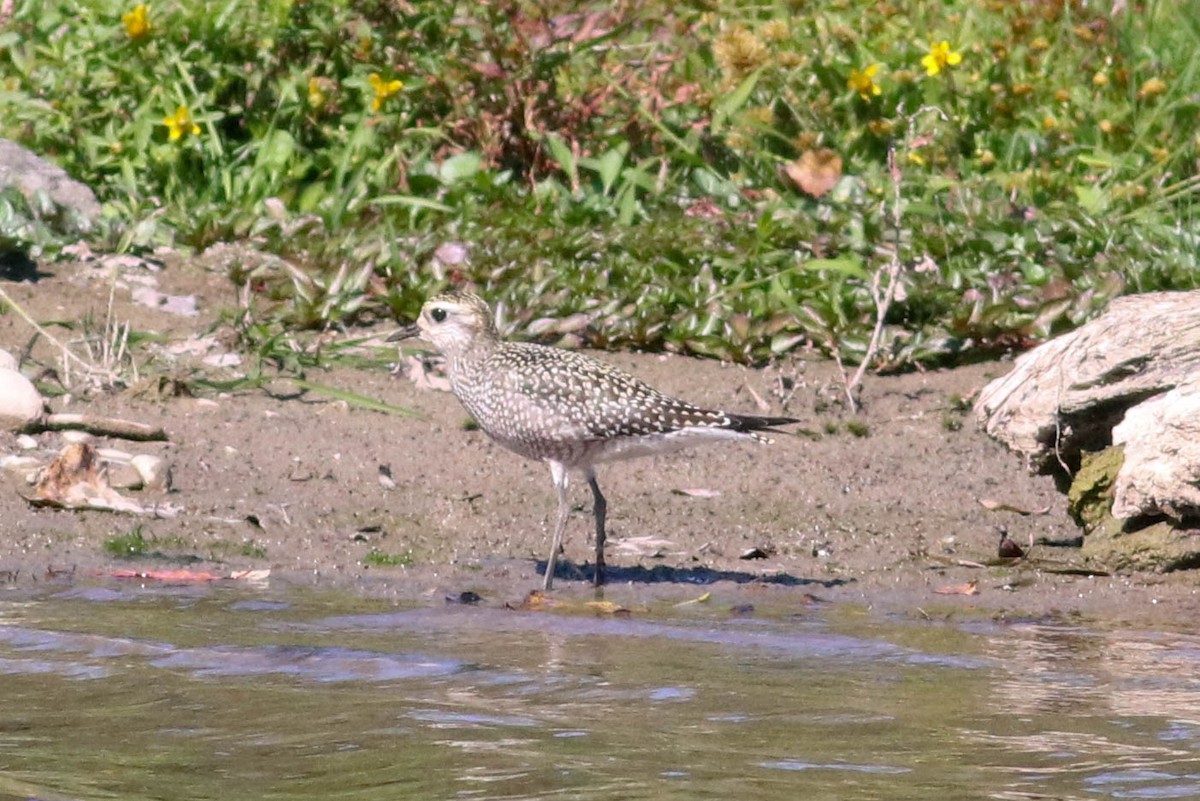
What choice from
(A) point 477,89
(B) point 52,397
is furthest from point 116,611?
(A) point 477,89

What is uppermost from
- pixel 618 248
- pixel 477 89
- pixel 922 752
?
pixel 477 89

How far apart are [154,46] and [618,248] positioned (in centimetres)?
278

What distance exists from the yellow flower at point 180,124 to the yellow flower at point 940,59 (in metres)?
4.00

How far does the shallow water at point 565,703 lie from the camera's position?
4562 mm

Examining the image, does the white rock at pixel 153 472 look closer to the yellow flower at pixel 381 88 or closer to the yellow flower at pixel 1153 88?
the yellow flower at pixel 381 88

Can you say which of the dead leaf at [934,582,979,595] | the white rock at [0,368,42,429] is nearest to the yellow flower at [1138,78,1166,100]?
the dead leaf at [934,582,979,595]

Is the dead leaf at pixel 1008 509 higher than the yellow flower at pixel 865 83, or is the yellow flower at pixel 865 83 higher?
the yellow flower at pixel 865 83

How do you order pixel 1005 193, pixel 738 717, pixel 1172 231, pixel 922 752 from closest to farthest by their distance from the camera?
1. pixel 922 752
2. pixel 738 717
3. pixel 1172 231
4. pixel 1005 193

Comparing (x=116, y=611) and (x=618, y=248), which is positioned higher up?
(x=618, y=248)

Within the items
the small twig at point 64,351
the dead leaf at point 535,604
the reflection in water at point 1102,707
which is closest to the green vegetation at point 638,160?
the small twig at point 64,351

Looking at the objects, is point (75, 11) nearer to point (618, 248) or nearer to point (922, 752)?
point (618, 248)

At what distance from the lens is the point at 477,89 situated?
34.6 feet

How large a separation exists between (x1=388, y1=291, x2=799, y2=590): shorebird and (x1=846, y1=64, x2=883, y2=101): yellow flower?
3.67 m

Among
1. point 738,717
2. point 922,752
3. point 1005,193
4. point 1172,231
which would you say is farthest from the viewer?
point 1005,193
